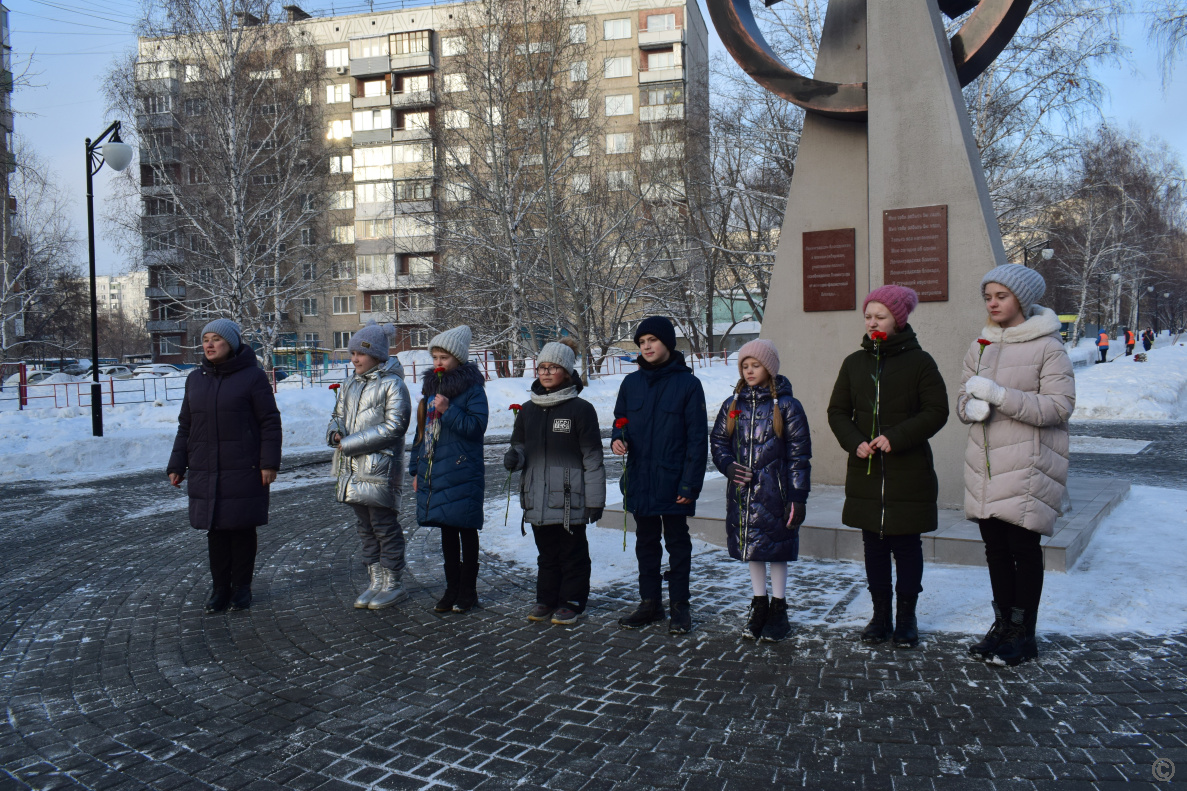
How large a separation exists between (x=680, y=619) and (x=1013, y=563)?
1767 millimetres

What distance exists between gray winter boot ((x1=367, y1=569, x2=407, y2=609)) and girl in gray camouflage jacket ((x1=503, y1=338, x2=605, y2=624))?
1033mm

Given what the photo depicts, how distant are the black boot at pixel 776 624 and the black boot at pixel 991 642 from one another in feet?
3.07

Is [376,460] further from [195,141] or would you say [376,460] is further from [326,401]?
[195,141]

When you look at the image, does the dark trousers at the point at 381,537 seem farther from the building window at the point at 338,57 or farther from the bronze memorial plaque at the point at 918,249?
the building window at the point at 338,57

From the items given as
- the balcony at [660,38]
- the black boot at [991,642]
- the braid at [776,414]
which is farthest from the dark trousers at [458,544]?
the balcony at [660,38]

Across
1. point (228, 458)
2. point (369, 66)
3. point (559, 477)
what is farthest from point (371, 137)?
point (559, 477)

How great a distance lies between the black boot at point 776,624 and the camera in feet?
14.8

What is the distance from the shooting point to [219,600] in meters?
5.45

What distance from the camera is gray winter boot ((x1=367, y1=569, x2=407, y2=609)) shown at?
17.8 ft

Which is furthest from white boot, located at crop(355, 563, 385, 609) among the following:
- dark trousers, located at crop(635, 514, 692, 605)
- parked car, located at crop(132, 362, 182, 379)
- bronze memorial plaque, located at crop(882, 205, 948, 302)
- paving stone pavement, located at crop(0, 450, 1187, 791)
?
parked car, located at crop(132, 362, 182, 379)

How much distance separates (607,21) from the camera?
50500mm

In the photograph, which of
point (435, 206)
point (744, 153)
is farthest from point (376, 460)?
point (744, 153)

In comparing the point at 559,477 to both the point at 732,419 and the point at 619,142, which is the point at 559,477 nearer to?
the point at 732,419

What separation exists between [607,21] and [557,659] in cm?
5213
